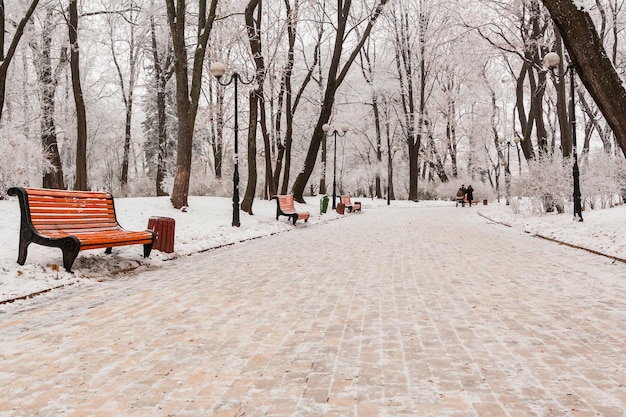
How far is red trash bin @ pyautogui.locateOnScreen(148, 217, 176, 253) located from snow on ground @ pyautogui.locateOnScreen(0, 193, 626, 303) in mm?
209

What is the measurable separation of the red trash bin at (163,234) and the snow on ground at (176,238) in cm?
21

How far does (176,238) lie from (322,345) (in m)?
7.43

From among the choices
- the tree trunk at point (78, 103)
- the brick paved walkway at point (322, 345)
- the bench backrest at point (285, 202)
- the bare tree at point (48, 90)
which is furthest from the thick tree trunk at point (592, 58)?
the bare tree at point (48, 90)

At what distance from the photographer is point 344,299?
5.27m

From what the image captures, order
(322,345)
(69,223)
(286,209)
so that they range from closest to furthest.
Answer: (322,345) → (69,223) → (286,209)

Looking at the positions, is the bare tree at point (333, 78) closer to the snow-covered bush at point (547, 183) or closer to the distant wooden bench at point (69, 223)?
the snow-covered bush at point (547, 183)

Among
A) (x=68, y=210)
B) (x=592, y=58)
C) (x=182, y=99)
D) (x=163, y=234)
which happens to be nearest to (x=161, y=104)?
(x=182, y=99)

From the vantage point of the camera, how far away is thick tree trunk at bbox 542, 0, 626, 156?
639 cm

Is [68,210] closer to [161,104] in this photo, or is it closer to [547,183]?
[547,183]

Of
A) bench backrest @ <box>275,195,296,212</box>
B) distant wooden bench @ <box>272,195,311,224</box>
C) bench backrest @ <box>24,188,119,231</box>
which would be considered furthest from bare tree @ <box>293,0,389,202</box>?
bench backrest @ <box>24,188,119,231</box>

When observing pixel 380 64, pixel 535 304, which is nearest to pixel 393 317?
pixel 535 304

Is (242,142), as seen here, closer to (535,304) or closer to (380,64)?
(380,64)

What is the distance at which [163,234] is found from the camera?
28.8 ft

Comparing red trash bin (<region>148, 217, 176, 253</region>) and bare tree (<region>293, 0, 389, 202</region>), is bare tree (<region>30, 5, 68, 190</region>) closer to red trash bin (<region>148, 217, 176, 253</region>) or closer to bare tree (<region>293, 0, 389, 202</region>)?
bare tree (<region>293, 0, 389, 202</region>)
